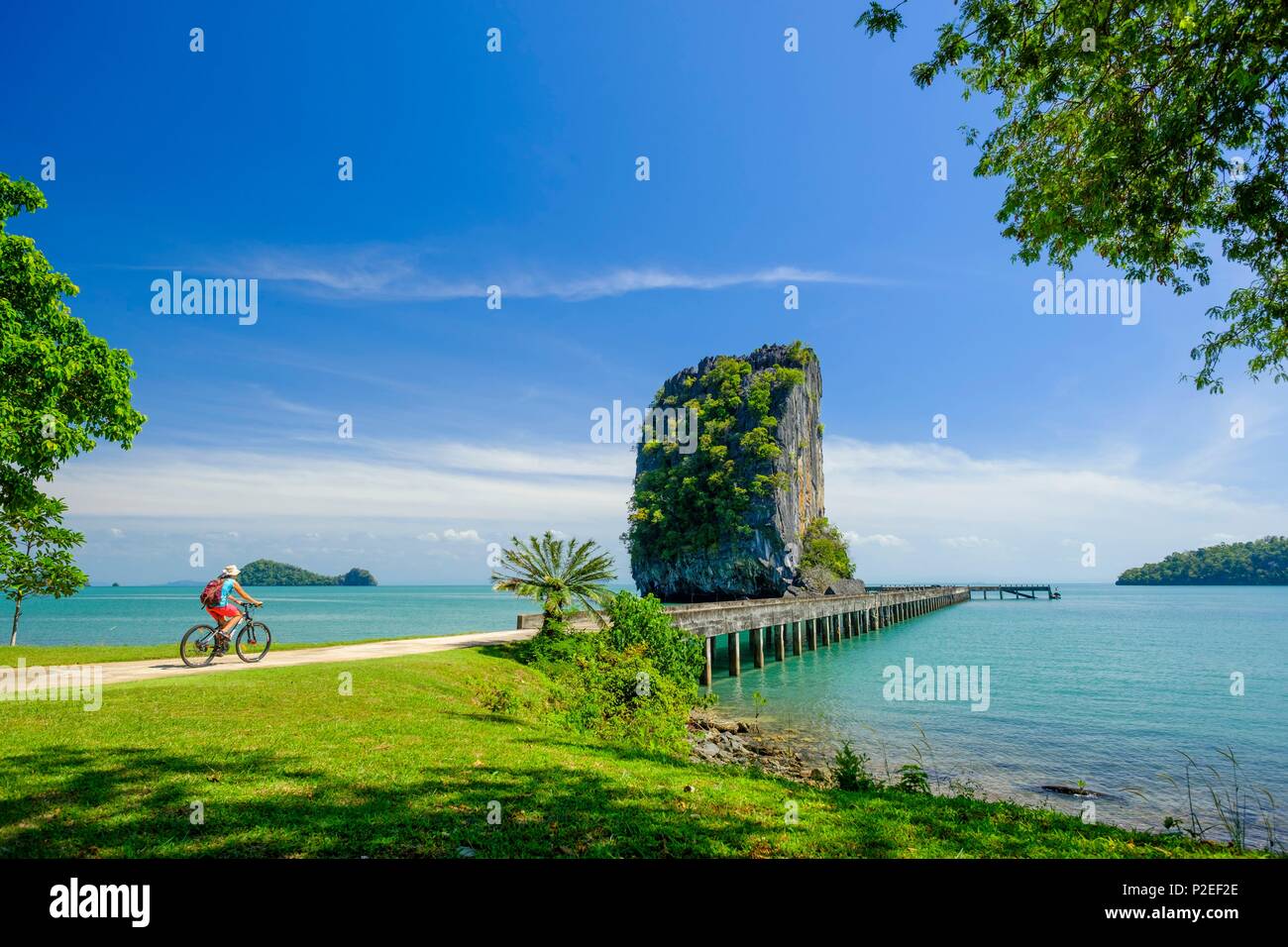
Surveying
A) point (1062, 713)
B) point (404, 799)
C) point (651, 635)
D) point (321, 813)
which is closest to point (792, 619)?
point (1062, 713)

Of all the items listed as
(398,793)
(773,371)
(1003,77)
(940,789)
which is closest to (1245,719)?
(940,789)

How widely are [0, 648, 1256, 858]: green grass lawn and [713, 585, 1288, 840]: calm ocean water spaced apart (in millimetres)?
7003

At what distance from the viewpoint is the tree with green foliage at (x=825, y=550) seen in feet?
248

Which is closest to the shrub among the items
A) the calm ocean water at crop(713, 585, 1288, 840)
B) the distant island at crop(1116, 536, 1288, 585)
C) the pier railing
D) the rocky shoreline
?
the rocky shoreline

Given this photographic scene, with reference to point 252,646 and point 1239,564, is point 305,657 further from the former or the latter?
point 1239,564

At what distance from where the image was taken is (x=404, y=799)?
225 inches

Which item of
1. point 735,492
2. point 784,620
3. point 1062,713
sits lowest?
point 1062,713

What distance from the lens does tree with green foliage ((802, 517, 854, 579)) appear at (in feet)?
248

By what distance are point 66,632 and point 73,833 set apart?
75256 mm

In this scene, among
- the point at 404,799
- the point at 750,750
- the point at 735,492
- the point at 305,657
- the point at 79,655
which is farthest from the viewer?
the point at 735,492

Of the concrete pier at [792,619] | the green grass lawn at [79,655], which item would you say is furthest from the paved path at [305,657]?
the concrete pier at [792,619]

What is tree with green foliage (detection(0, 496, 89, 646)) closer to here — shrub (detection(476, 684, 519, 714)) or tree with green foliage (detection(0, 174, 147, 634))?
tree with green foliage (detection(0, 174, 147, 634))

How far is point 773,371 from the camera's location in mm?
77875

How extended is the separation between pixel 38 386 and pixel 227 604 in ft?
21.1
